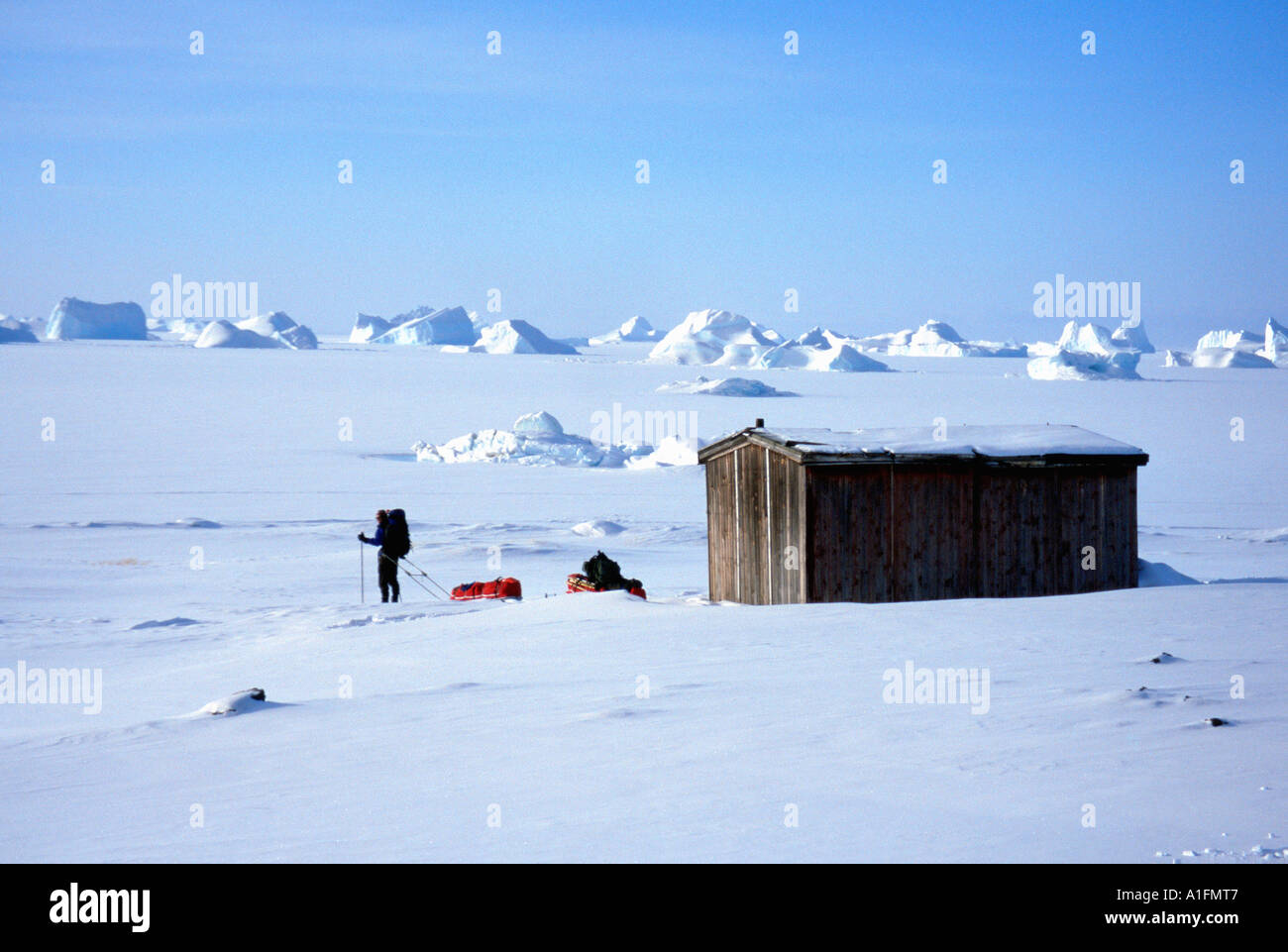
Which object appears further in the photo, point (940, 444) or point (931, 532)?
point (940, 444)

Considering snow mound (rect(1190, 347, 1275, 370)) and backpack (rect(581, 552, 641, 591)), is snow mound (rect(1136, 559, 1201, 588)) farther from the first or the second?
snow mound (rect(1190, 347, 1275, 370))

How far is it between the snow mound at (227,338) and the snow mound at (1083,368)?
9265 centimetres

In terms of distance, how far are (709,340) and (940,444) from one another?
14607 cm

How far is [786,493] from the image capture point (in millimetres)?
13117

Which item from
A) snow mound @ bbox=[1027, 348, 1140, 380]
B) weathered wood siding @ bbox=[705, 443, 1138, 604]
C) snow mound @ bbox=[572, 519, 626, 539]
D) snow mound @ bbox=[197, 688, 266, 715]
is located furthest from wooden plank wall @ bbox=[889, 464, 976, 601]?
snow mound @ bbox=[1027, 348, 1140, 380]

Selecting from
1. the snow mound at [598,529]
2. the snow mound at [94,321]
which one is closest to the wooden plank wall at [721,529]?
the snow mound at [598,529]

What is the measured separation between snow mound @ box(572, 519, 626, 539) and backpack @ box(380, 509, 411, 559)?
9.47m

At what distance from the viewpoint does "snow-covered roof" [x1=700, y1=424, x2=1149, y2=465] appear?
12812mm

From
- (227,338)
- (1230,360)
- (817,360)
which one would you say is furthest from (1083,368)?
(227,338)

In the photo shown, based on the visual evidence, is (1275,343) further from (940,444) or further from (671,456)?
(940,444)

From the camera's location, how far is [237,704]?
8062mm

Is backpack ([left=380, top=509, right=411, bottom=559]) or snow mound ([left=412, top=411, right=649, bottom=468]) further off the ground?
snow mound ([left=412, top=411, right=649, bottom=468])

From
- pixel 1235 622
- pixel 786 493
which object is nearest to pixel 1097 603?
pixel 1235 622
